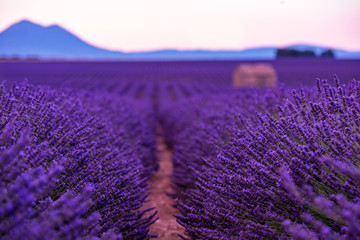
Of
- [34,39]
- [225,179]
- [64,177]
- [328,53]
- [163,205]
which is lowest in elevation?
[163,205]

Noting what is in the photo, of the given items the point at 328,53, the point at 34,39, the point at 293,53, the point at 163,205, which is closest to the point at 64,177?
the point at 163,205

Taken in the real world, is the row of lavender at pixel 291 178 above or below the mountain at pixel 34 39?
below

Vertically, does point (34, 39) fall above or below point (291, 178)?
above

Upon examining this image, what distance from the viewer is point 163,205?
3883 mm

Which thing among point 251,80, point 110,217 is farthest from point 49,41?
point 251,80

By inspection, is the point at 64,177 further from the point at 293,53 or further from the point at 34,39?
the point at 293,53

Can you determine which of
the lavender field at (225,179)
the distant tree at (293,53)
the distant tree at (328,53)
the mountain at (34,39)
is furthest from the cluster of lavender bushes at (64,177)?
the distant tree at (293,53)

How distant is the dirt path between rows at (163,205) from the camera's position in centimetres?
310

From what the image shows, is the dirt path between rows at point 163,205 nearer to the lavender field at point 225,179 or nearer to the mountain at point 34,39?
the lavender field at point 225,179

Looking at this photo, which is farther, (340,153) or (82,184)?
(82,184)

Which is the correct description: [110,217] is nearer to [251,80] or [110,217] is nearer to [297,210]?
[297,210]

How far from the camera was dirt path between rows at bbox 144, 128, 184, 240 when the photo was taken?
3.10m

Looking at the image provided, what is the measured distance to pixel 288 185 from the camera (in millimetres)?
1440

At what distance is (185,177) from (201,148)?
14.1 inches
